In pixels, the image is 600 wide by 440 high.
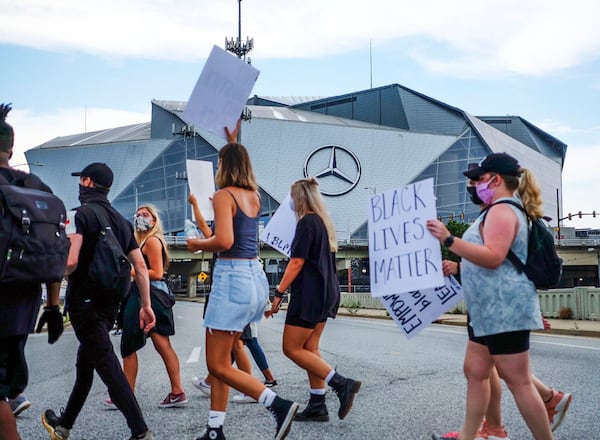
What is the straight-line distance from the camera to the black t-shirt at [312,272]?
220 inches

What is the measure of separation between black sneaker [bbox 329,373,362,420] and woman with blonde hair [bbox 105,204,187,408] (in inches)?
59.7

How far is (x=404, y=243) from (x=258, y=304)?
997 mm

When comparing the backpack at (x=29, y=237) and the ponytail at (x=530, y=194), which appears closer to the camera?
the backpack at (x=29, y=237)

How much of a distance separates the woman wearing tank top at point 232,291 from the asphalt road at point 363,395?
0.55m

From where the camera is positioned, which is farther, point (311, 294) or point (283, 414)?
point (311, 294)

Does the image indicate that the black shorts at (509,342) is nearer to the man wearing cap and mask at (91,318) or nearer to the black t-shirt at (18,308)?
the man wearing cap and mask at (91,318)

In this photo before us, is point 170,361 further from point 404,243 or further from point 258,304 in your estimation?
point 404,243

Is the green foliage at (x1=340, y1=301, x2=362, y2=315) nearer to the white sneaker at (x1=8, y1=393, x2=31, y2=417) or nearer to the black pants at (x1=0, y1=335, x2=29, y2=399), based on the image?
the white sneaker at (x1=8, y1=393, x2=31, y2=417)

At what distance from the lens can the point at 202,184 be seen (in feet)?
17.8

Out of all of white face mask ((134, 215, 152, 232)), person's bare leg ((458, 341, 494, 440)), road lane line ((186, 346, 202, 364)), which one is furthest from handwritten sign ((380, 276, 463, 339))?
→ road lane line ((186, 346, 202, 364))

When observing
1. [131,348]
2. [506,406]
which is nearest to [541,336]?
[506,406]

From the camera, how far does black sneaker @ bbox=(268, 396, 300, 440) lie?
14.6 feet

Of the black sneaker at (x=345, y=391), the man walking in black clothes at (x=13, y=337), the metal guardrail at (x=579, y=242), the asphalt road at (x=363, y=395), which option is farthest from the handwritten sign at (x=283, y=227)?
the metal guardrail at (x=579, y=242)

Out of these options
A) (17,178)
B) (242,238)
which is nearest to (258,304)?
(242,238)
